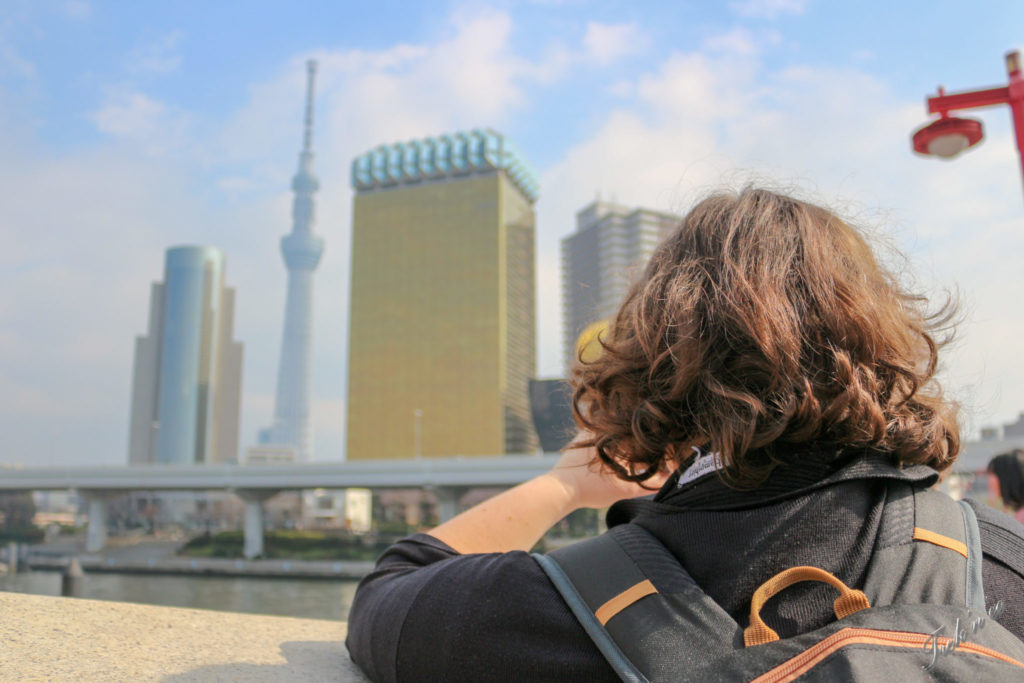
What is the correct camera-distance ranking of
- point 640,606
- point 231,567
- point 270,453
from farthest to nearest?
point 270,453 → point 231,567 → point 640,606

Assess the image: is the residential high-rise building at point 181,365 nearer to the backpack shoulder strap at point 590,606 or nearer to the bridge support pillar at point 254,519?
the bridge support pillar at point 254,519

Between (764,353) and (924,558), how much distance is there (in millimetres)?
282

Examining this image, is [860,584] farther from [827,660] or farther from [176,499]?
[176,499]

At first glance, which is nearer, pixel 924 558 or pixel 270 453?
pixel 924 558

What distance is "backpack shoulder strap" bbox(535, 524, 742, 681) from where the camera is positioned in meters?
0.79

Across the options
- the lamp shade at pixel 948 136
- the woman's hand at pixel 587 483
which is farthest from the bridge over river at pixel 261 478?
the woman's hand at pixel 587 483

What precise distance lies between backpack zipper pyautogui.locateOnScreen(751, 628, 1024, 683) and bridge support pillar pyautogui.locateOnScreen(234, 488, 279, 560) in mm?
36281

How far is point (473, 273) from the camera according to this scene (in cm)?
8231

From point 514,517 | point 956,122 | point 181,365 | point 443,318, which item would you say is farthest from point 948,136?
point 181,365

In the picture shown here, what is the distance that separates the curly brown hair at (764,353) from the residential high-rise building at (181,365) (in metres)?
158

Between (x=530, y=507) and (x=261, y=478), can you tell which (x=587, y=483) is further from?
(x=261, y=478)

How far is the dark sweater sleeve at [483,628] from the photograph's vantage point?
2.89ft

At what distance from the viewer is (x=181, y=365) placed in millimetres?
151125

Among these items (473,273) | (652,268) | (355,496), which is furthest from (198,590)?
(473,273)
